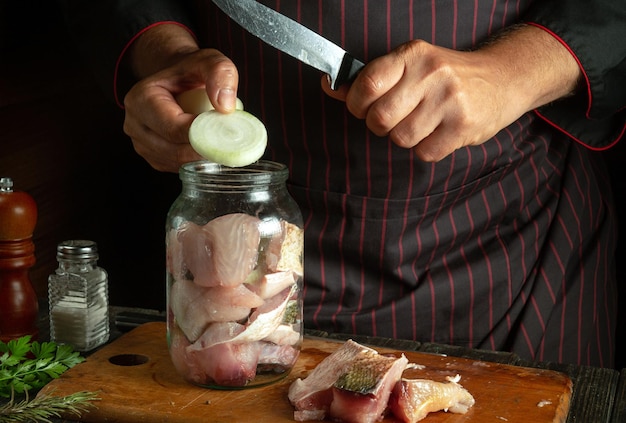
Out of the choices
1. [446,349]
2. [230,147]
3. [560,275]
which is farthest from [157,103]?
[560,275]

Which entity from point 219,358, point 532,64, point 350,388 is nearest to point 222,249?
point 219,358

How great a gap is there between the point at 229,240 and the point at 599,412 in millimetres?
569

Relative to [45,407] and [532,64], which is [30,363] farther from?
[532,64]

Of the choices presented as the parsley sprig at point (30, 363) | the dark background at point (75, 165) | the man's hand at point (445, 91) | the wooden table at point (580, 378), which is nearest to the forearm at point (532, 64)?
the man's hand at point (445, 91)

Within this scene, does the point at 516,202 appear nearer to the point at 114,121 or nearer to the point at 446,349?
the point at 446,349

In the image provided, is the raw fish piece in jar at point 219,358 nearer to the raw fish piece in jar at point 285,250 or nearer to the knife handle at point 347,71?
the raw fish piece in jar at point 285,250

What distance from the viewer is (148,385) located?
1.32 metres

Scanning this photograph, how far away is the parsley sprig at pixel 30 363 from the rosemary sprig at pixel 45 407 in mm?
37

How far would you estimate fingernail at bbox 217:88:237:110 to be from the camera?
4.42 ft

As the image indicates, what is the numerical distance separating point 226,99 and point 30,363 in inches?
18.8

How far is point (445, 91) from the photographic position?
1.48 metres

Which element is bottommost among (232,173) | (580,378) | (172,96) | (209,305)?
(580,378)

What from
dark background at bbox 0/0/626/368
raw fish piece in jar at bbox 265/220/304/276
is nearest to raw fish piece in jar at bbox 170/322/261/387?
raw fish piece in jar at bbox 265/220/304/276

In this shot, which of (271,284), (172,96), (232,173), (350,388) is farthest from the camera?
(172,96)
